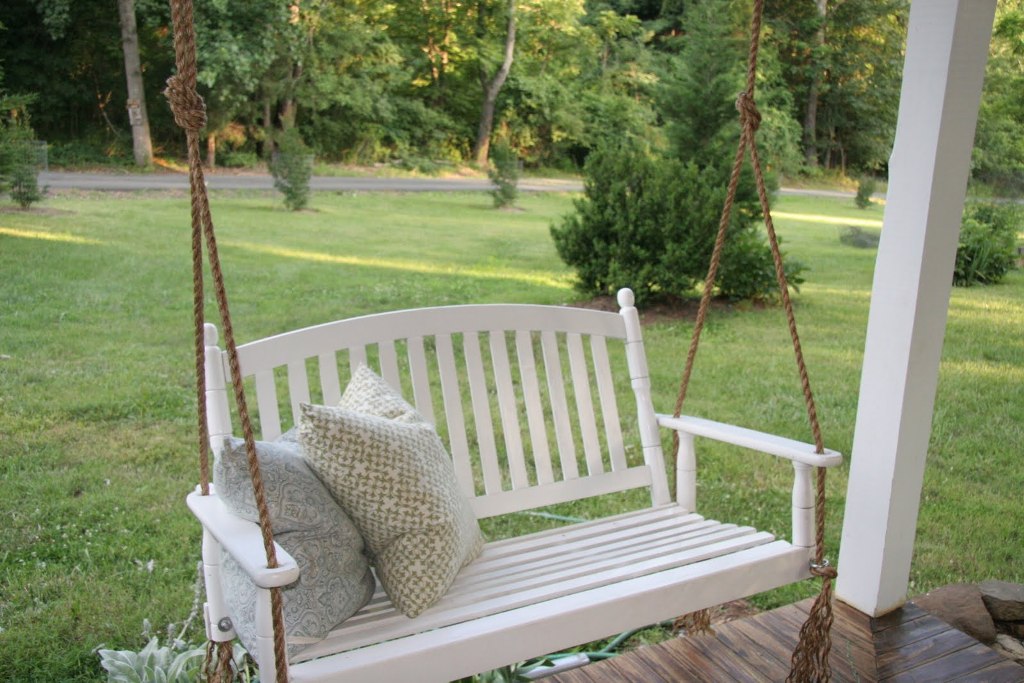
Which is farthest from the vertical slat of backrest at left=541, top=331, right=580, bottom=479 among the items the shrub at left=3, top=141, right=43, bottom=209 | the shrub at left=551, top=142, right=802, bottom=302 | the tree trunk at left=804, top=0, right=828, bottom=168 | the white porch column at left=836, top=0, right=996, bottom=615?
the tree trunk at left=804, top=0, right=828, bottom=168

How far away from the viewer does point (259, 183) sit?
609 centimetres

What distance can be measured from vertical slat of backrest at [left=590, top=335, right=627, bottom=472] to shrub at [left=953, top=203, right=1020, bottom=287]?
11.2 feet

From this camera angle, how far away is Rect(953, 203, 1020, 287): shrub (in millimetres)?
4809

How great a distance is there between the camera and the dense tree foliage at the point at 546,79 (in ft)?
15.9

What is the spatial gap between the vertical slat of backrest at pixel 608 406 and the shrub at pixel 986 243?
3417 mm

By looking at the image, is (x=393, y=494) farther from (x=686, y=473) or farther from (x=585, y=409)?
(x=686, y=473)

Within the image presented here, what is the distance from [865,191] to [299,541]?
652 cm

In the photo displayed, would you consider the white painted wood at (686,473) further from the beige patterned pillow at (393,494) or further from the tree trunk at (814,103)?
the tree trunk at (814,103)

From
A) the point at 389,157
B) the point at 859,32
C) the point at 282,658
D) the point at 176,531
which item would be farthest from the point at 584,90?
the point at 282,658

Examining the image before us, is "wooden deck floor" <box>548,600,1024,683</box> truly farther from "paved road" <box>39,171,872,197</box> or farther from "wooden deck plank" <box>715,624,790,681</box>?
"paved road" <box>39,171,872,197</box>

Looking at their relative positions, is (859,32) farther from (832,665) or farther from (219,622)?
(219,622)

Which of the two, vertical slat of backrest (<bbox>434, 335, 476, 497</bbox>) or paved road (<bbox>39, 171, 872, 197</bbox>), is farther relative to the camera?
paved road (<bbox>39, 171, 872, 197</bbox>)

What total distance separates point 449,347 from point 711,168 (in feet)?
12.1

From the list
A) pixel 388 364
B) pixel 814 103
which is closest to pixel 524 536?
pixel 388 364
